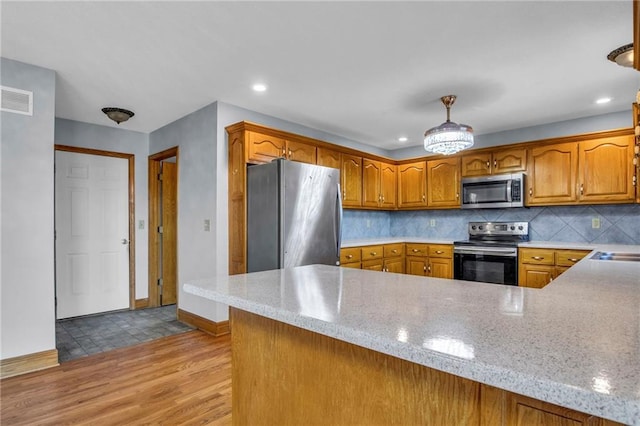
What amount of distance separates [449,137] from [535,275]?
1.84 meters

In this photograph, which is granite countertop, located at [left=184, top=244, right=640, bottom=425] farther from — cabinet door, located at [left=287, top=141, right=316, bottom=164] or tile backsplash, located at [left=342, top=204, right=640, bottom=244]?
tile backsplash, located at [left=342, top=204, right=640, bottom=244]

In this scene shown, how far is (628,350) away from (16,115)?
3.54 m

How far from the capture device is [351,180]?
14.8 feet

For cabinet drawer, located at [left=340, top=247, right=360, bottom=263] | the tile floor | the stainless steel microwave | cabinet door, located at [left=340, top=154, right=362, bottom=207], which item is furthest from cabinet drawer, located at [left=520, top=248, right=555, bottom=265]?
the tile floor

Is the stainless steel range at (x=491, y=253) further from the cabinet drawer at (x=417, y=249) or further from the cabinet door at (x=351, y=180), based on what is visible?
the cabinet door at (x=351, y=180)

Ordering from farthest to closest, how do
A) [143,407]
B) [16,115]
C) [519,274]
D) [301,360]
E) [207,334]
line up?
1. [519,274]
2. [207,334]
3. [16,115]
4. [143,407]
5. [301,360]

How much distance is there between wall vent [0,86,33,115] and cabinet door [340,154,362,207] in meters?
3.06

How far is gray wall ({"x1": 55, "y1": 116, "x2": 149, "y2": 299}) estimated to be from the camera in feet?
13.7

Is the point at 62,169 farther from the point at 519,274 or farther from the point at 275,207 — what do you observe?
the point at 519,274

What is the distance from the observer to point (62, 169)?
3.93 meters

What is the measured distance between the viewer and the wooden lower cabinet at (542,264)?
337 centimetres

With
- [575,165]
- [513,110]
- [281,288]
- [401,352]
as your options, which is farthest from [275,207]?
[575,165]

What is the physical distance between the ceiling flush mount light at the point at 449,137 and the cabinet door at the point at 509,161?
4.67 ft

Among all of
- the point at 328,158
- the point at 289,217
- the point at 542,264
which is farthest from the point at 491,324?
the point at 328,158
